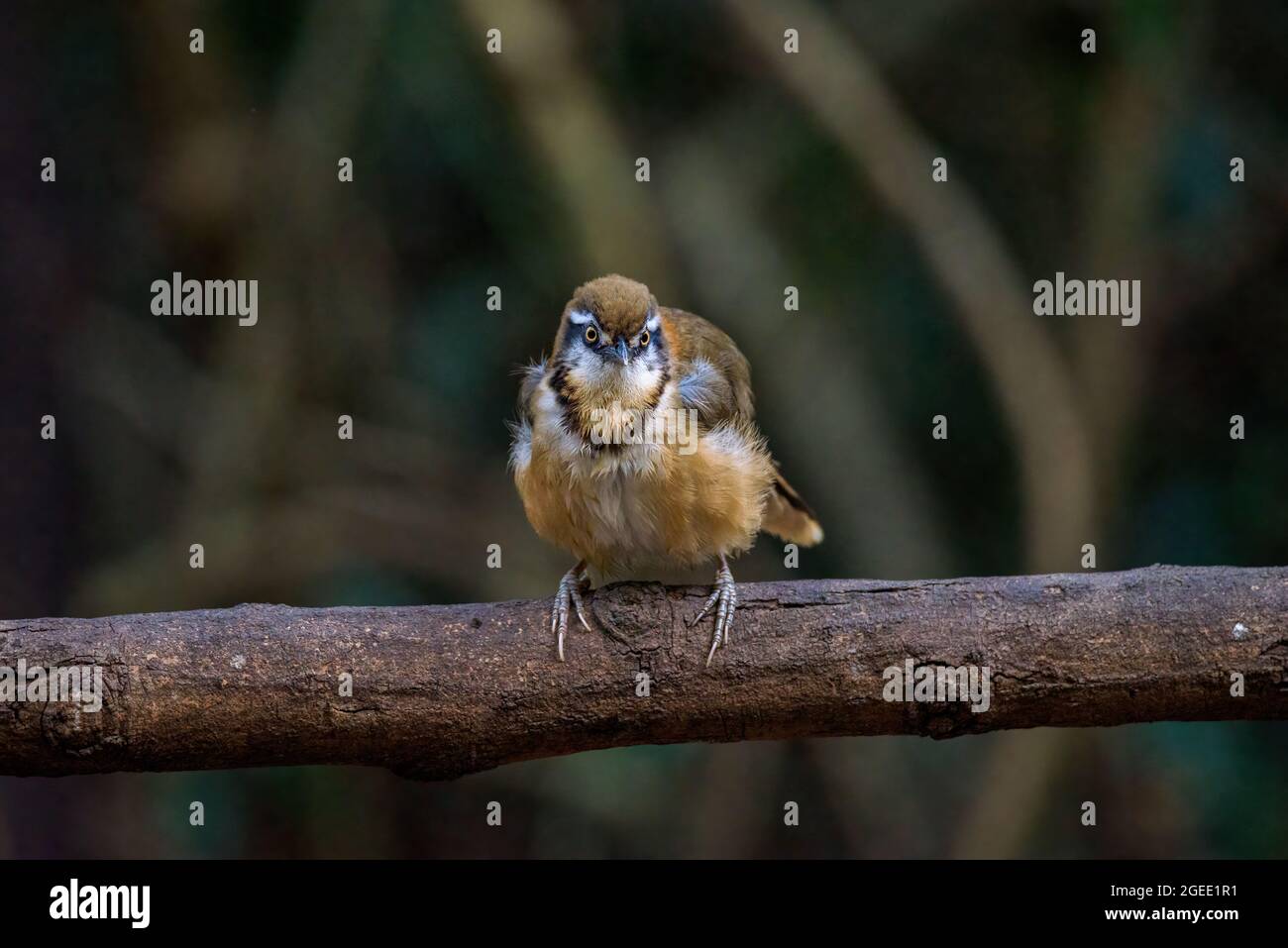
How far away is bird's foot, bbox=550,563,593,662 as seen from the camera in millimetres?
3299

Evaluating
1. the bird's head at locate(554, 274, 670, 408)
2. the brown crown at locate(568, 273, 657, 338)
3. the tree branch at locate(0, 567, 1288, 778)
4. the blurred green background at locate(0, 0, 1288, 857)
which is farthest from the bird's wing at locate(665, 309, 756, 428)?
the blurred green background at locate(0, 0, 1288, 857)

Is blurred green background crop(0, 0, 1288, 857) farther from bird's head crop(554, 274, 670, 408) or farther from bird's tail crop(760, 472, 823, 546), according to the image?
bird's head crop(554, 274, 670, 408)

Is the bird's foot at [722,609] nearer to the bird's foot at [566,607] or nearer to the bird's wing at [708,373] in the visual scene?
the bird's foot at [566,607]

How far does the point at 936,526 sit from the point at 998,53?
2535mm

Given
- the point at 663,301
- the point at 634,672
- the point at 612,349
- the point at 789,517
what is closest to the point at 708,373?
the point at 612,349

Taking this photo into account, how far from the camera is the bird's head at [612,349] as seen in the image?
3.81 metres

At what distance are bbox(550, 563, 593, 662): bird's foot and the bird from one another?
0.10 metres

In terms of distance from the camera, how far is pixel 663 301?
6211 millimetres

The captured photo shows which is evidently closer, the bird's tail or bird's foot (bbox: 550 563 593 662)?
bird's foot (bbox: 550 563 593 662)

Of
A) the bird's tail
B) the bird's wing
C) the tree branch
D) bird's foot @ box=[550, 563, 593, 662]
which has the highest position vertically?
the bird's wing

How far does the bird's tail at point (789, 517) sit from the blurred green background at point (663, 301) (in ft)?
6.09

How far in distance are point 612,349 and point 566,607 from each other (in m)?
0.85

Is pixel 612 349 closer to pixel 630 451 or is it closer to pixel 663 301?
pixel 630 451

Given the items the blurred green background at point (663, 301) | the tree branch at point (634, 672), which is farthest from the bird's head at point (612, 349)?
the blurred green background at point (663, 301)
